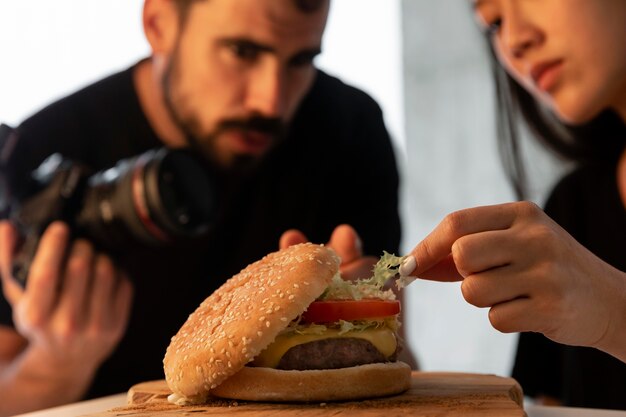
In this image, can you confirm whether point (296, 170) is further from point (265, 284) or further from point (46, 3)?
point (265, 284)

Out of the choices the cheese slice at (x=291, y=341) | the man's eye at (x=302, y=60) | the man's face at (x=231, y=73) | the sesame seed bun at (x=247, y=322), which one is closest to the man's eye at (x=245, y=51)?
the man's face at (x=231, y=73)

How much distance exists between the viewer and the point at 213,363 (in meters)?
1.12

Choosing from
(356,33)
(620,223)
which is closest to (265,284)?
(620,223)

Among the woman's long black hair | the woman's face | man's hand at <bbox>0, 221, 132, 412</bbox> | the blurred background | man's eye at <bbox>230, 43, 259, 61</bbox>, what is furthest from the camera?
the blurred background

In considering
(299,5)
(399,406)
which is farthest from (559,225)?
(299,5)

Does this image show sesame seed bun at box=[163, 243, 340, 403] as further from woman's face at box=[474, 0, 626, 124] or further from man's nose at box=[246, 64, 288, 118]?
man's nose at box=[246, 64, 288, 118]

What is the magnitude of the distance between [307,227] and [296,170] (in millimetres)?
198

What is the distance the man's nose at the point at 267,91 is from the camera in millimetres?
2498

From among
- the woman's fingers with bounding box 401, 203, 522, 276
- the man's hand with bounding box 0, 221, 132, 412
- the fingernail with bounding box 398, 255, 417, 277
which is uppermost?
the woman's fingers with bounding box 401, 203, 522, 276

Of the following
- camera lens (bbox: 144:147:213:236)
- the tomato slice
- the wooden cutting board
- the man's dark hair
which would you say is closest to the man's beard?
the man's dark hair

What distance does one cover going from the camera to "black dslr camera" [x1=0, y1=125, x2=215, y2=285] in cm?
187

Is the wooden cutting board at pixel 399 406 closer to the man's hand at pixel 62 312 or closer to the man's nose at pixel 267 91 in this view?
the man's hand at pixel 62 312

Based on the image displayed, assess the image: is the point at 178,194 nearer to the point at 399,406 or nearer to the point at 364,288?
the point at 364,288

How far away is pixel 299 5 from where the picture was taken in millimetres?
2559
